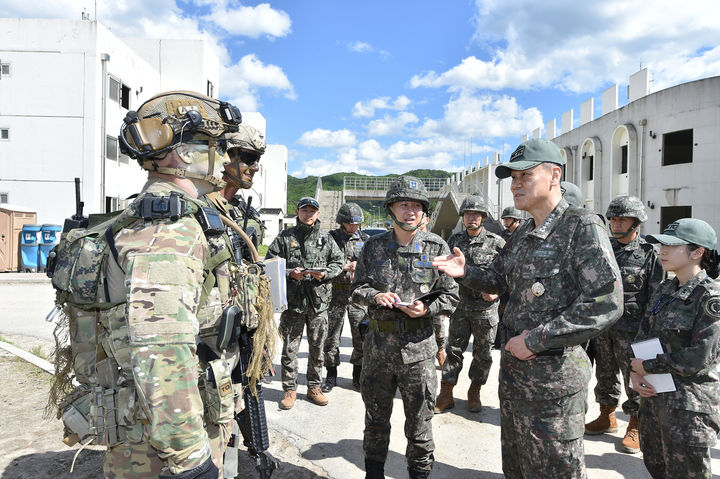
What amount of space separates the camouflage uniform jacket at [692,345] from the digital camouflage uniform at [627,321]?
126cm

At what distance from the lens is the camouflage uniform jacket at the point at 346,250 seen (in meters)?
5.92

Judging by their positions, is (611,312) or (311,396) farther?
(311,396)

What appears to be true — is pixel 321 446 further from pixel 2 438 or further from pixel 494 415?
pixel 2 438

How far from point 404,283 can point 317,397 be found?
2168 millimetres

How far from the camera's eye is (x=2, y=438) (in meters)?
3.76

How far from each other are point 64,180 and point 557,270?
791 inches

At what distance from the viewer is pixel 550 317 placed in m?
2.36

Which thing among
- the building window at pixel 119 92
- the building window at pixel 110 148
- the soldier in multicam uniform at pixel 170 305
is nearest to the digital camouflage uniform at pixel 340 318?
the soldier in multicam uniform at pixel 170 305

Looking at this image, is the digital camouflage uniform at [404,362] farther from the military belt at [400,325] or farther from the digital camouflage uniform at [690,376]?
the digital camouflage uniform at [690,376]

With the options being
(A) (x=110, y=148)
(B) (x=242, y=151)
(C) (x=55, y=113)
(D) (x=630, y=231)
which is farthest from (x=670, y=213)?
(C) (x=55, y=113)

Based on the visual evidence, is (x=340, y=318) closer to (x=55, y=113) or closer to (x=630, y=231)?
(x=630, y=231)

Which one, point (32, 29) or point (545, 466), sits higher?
point (32, 29)

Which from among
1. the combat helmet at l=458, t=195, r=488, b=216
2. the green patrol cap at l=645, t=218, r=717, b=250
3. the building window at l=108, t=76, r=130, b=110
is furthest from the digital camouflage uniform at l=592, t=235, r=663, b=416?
the building window at l=108, t=76, r=130, b=110

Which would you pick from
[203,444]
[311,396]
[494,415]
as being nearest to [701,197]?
[494,415]
